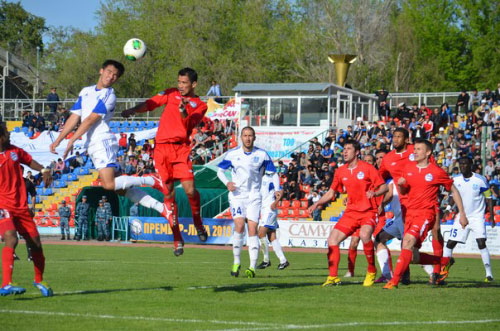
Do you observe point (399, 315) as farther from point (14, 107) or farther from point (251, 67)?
point (251, 67)

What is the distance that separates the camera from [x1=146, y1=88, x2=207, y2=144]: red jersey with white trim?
12.0m

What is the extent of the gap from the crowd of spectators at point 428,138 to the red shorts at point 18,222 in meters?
20.1

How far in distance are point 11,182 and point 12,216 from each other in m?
0.46

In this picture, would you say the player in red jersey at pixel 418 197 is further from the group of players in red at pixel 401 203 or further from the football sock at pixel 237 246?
the football sock at pixel 237 246

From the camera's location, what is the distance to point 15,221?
10258 millimetres

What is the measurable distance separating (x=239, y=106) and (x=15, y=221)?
30889 mm

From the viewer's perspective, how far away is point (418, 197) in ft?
40.4

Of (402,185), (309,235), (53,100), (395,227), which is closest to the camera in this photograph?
(402,185)

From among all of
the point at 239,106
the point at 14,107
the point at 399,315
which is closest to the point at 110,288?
the point at 399,315

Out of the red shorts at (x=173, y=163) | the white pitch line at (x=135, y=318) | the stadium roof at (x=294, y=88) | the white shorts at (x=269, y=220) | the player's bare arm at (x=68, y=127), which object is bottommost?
the white pitch line at (x=135, y=318)

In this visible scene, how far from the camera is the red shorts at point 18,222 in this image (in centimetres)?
1008

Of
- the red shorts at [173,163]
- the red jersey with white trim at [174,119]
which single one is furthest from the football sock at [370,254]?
the red jersey with white trim at [174,119]

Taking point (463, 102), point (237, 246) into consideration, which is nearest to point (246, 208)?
point (237, 246)

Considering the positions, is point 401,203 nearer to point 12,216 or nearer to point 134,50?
point 134,50
